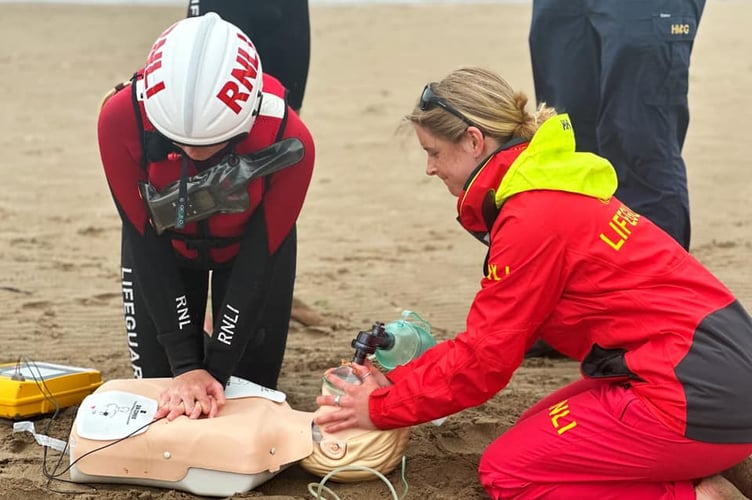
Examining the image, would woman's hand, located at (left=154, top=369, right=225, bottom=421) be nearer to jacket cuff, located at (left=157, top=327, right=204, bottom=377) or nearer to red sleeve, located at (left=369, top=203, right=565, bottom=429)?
jacket cuff, located at (left=157, top=327, right=204, bottom=377)

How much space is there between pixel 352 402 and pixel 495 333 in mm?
592

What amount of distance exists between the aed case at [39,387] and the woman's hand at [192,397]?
2.14ft

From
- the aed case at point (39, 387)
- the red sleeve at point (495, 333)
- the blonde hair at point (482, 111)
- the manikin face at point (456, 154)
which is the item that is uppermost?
the blonde hair at point (482, 111)

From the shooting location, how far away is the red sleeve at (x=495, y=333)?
330cm

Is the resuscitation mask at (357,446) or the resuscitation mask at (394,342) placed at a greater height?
the resuscitation mask at (394,342)

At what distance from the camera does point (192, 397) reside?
3754 mm

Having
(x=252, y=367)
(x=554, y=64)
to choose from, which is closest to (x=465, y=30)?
(x=554, y=64)

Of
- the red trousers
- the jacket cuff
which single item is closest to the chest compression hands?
the jacket cuff

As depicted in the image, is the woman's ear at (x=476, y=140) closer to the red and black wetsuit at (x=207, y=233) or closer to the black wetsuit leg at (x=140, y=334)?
the red and black wetsuit at (x=207, y=233)

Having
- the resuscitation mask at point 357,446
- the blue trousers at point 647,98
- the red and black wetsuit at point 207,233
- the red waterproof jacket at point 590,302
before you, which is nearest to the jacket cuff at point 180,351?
the red and black wetsuit at point 207,233

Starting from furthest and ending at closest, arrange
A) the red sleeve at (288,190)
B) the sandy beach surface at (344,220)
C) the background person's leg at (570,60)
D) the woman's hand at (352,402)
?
1. the background person's leg at (570,60)
2. the sandy beach surface at (344,220)
3. the red sleeve at (288,190)
4. the woman's hand at (352,402)

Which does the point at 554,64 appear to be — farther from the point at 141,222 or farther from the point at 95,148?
the point at 95,148

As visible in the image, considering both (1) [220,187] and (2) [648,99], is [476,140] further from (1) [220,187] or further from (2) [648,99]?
(2) [648,99]

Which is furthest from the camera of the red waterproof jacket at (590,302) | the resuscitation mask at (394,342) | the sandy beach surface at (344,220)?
the sandy beach surface at (344,220)
